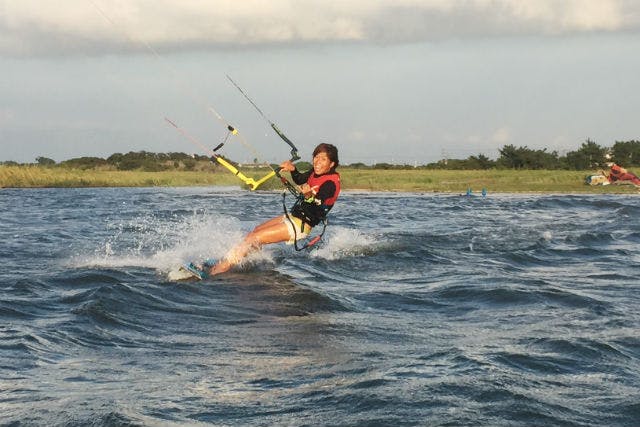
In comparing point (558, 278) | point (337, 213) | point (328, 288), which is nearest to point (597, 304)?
point (558, 278)

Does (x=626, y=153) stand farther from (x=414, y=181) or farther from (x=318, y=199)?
(x=318, y=199)

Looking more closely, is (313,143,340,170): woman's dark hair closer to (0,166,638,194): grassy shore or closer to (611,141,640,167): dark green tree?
(0,166,638,194): grassy shore

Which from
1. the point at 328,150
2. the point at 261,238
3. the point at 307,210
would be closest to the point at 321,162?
the point at 328,150

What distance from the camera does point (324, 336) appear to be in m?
9.16

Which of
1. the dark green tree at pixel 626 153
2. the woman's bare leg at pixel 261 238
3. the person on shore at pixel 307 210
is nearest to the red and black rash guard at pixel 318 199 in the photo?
the person on shore at pixel 307 210

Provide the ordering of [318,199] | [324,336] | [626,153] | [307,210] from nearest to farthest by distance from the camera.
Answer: [324,336], [318,199], [307,210], [626,153]

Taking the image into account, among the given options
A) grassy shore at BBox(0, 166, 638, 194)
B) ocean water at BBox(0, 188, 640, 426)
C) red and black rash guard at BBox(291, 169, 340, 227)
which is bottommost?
ocean water at BBox(0, 188, 640, 426)

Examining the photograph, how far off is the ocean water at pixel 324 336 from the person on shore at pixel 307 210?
0.48m

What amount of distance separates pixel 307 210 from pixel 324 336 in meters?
4.52

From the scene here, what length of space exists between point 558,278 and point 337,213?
19.8 m

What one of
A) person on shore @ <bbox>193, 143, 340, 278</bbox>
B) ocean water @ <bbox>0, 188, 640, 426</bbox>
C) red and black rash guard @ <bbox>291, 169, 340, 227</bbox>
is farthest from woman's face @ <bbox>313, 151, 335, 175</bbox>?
ocean water @ <bbox>0, 188, 640, 426</bbox>

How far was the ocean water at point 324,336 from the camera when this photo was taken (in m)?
6.32

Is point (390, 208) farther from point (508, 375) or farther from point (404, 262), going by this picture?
point (508, 375)

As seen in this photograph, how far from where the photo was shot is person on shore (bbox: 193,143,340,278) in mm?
13234
